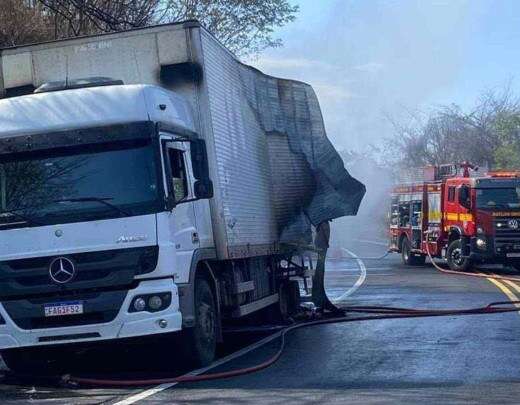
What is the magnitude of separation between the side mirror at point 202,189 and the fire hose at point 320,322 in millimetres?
1811

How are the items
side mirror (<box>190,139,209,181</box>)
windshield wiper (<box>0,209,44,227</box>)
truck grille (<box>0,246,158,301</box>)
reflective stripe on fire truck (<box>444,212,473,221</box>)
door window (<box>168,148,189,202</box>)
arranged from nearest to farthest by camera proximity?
truck grille (<box>0,246,158,301</box>) → windshield wiper (<box>0,209,44,227</box>) → door window (<box>168,148,189,202</box>) → side mirror (<box>190,139,209,181</box>) → reflective stripe on fire truck (<box>444,212,473,221</box>)

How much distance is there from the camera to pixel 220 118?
1220 cm

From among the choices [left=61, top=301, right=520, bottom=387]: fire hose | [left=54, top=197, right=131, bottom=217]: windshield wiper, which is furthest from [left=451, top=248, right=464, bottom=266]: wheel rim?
[left=54, top=197, right=131, bottom=217]: windshield wiper

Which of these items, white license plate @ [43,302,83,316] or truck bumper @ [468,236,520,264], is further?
truck bumper @ [468,236,520,264]

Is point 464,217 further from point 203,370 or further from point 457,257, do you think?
point 203,370

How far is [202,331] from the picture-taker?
11055 millimetres

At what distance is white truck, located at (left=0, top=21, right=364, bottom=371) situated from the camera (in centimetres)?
1007

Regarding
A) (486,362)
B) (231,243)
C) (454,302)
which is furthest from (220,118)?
(454,302)

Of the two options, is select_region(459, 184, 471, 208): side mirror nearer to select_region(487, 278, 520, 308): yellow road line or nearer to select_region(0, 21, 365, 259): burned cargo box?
A: select_region(487, 278, 520, 308): yellow road line

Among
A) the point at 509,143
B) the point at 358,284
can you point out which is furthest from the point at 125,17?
the point at 509,143

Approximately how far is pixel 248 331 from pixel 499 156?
38300 mm

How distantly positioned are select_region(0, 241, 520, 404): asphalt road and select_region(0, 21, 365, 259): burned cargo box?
5.19ft

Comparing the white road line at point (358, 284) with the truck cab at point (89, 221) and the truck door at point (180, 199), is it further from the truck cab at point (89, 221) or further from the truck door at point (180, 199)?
the truck cab at point (89, 221)

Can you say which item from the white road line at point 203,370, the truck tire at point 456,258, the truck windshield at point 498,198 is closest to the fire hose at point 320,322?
the white road line at point 203,370
